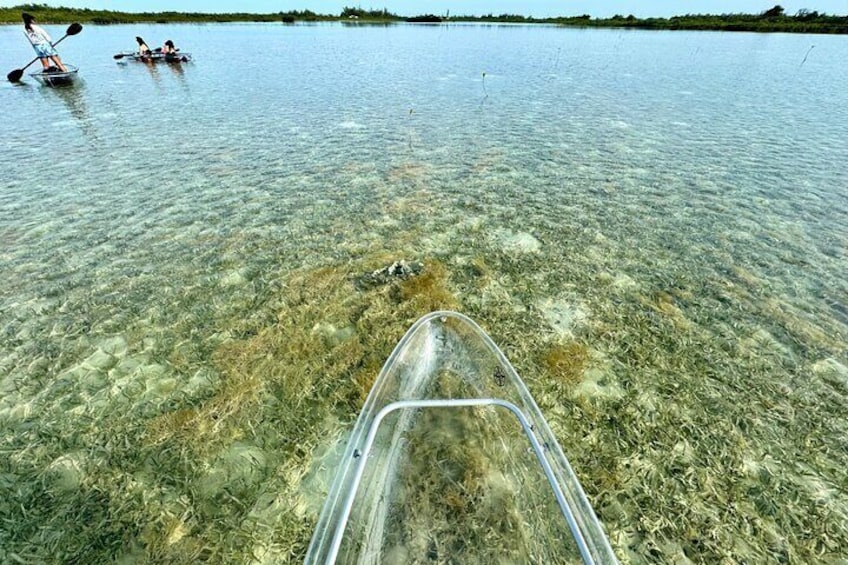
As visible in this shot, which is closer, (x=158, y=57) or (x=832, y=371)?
(x=832, y=371)

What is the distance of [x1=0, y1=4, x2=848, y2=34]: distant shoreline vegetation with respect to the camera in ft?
276

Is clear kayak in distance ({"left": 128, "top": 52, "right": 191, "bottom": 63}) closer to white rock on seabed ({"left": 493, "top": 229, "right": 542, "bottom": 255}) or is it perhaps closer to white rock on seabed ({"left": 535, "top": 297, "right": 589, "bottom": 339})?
white rock on seabed ({"left": 493, "top": 229, "right": 542, "bottom": 255})

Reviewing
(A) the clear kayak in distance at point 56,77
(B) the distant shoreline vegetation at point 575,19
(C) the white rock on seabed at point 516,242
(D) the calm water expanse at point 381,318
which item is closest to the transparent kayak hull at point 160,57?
(A) the clear kayak in distance at point 56,77

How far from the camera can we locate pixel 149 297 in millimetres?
7820

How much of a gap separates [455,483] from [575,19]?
174037mm

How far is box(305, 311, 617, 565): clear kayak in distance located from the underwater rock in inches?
104

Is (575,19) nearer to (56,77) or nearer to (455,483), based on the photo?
(56,77)

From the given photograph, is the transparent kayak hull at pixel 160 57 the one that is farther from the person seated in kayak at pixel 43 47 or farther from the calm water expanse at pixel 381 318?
the calm water expanse at pixel 381 318

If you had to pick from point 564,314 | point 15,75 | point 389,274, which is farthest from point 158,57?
point 564,314

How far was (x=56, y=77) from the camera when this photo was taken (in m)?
27.9

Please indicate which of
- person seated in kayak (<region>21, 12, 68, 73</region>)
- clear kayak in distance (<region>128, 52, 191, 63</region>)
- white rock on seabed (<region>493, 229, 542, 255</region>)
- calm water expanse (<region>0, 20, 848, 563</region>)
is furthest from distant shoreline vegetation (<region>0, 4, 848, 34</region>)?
white rock on seabed (<region>493, 229, 542, 255</region>)

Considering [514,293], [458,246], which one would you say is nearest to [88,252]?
[458,246]

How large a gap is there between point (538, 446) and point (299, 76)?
3881 centimetres

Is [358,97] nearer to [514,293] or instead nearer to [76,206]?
[76,206]
